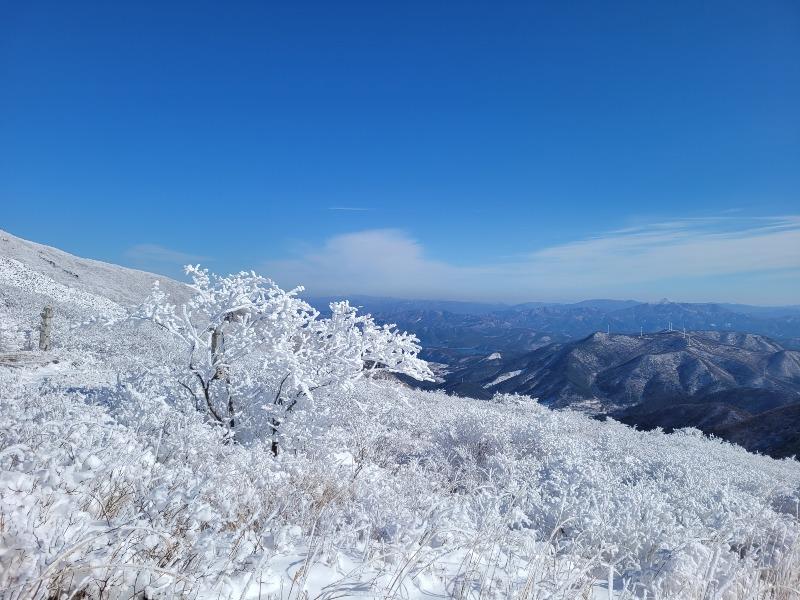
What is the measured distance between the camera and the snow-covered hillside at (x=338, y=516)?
222 centimetres

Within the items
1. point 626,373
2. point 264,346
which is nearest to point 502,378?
point 626,373

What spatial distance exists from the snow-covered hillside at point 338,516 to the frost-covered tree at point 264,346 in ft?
1.70

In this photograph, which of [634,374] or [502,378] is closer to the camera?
[634,374]

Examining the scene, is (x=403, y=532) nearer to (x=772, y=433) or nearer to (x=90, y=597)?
(x=90, y=597)

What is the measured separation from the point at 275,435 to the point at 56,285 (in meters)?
35.9

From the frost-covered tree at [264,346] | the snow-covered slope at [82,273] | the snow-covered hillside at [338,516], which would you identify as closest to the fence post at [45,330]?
the snow-covered hillside at [338,516]

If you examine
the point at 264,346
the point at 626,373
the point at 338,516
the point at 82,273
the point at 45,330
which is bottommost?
the point at 626,373

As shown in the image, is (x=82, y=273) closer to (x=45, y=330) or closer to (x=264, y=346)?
(x=45, y=330)

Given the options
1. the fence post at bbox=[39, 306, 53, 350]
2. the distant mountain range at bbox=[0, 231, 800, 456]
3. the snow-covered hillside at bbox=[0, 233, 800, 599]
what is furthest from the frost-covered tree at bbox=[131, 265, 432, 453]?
the fence post at bbox=[39, 306, 53, 350]

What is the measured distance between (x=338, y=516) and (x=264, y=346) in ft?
17.5

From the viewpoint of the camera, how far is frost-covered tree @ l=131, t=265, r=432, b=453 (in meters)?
8.43

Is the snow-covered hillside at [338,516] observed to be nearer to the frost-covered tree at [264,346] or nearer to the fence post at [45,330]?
the frost-covered tree at [264,346]

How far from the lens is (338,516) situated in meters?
3.94

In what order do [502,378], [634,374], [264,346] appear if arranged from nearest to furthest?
[264,346] → [634,374] → [502,378]
